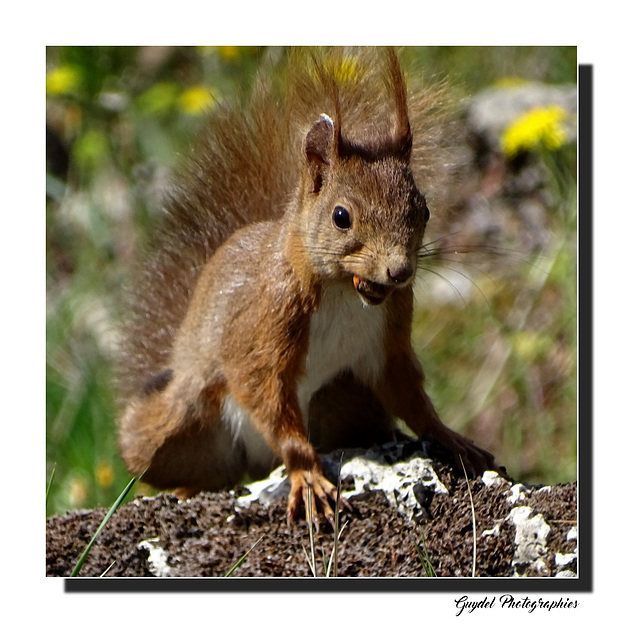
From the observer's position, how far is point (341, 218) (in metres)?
2.63

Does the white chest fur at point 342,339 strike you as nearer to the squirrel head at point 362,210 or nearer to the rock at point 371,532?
the squirrel head at point 362,210

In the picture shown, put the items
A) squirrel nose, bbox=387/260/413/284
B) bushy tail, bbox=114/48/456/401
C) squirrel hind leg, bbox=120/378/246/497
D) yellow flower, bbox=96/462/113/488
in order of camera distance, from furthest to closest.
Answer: yellow flower, bbox=96/462/113/488 → squirrel hind leg, bbox=120/378/246/497 → bushy tail, bbox=114/48/456/401 → squirrel nose, bbox=387/260/413/284

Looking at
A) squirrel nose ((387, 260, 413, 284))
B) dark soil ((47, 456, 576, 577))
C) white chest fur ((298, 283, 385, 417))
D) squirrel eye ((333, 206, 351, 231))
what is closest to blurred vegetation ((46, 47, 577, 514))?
dark soil ((47, 456, 576, 577))

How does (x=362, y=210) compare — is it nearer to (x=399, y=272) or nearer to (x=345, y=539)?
(x=399, y=272)

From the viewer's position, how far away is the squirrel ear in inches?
105

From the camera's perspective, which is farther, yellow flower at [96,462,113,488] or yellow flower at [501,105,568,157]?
yellow flower at [501,105,568,157]

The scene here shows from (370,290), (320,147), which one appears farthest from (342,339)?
(320,147)

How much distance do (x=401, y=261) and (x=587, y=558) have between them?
2.98 ft

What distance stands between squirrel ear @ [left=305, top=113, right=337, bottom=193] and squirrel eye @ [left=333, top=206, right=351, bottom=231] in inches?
4.9

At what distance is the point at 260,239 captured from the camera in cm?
305

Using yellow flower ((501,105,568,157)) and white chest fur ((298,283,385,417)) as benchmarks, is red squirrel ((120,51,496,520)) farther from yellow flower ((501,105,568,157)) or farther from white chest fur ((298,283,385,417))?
yellow flower ((501,105,568,157))

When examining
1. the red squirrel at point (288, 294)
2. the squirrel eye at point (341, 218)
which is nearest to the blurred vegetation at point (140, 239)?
the red squirrel at point (288, 294)

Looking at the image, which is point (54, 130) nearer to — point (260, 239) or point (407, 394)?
point (260, 239)
